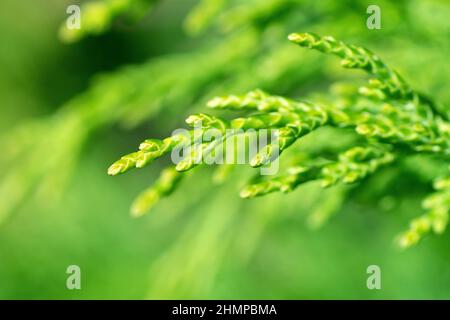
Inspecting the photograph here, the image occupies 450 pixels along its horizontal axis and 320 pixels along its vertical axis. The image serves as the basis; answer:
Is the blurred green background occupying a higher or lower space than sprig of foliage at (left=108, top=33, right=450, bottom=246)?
higher

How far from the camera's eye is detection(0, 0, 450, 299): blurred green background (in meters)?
1.92

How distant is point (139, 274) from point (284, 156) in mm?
1992

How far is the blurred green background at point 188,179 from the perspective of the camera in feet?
6.28

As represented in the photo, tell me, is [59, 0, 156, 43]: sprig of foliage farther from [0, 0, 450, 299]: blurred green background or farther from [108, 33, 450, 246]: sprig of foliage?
[108, 33, 450, 246]: sprig of foliage

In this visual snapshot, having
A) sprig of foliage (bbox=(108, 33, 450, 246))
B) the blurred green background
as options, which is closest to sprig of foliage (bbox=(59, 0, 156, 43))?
the blurred green background

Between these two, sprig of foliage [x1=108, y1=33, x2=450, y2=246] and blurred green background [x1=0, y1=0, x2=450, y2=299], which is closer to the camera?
sprig of foliage [x1=108, y1=33, x2=450, y2=246]

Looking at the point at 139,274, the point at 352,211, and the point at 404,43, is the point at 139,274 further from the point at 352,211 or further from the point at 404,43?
the point at 404,43

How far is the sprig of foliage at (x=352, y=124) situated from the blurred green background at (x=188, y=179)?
32 cm

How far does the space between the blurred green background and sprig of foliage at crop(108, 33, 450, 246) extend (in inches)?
12.7

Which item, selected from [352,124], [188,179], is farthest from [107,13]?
[352,124]

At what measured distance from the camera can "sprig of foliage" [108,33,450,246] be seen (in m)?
1.23

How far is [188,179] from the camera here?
2332mm

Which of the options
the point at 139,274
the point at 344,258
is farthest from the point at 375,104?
the point at 139,274

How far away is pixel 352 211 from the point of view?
3398 mm
